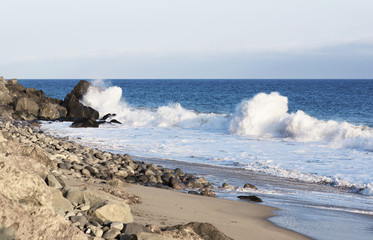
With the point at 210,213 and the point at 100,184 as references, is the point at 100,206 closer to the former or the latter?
the point at 210,213

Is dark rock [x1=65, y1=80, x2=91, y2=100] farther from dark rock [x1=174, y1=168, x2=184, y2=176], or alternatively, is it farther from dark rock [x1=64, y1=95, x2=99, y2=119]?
dark rock [x1=174, y1=168, x2=184, y2=176]

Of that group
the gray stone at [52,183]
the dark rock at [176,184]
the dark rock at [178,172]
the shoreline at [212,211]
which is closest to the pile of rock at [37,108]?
the dark rock at [178,172]

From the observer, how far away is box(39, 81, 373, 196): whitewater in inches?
433

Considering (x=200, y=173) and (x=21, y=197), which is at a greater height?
(x=21, y=197)

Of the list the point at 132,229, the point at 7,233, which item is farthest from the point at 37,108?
the point at 7,233

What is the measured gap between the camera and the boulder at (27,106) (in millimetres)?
23438

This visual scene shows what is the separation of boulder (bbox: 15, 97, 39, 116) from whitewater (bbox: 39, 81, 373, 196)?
3002 mm

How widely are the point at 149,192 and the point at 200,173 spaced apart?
3145 mm

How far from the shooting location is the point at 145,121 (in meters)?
25.6

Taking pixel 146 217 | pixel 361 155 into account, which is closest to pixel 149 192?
pixel 146 217

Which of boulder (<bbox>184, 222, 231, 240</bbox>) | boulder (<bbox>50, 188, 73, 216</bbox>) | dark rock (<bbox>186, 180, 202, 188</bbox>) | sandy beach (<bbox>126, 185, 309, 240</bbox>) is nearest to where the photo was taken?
boulder (<bbox>50, 188, 73, 216</bbox>)

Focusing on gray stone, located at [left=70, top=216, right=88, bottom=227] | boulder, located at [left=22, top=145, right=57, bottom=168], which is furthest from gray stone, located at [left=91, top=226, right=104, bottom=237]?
boulder, located at [left=22, top=145, right=57, bottom=168]

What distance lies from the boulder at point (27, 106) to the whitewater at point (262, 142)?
3002 mm

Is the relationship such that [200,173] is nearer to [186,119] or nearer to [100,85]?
[186,119]
